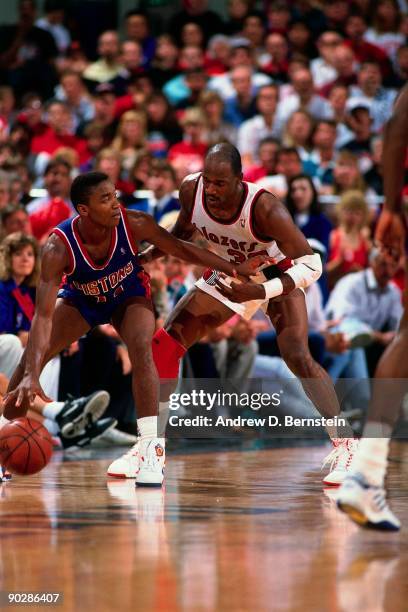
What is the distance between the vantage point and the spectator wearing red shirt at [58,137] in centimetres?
1116

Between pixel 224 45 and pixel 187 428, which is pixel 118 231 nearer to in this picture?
pixel 187 428

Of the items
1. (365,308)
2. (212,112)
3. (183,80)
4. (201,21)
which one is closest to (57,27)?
(201,21)

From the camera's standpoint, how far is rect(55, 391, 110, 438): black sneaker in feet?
23.7

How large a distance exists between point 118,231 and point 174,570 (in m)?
2.52

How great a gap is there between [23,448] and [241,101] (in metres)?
7.60

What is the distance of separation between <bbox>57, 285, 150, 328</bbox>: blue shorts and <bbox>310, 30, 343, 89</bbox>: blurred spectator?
7853mm

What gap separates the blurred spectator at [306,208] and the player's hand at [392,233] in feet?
17.3

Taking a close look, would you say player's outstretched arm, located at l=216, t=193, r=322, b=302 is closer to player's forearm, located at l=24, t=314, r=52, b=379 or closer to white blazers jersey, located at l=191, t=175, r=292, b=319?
white blazers jersey, located at l=191, t=175, r=292, b=319

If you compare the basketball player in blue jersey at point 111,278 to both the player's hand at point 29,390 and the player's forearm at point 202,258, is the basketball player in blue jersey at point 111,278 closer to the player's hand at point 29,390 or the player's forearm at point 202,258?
the player's forearm at point 202,258

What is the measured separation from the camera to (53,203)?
360 inches

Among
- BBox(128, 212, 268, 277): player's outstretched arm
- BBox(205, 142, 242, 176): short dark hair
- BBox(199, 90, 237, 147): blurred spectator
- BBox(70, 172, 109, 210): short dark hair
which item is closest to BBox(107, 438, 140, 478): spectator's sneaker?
BBox(128, 212, 268, 277): player's outstretched arm

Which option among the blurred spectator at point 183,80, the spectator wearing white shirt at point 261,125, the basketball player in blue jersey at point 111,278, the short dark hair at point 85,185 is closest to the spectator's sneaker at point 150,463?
the basketball player in blue jersey at point 111,278

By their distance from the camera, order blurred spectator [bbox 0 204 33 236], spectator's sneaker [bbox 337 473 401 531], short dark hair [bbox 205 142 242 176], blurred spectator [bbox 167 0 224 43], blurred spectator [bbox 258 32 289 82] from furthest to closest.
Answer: blurred spectator [bbox 167 0 224 43]
blurred spectator [bbox 258 32 289 82]
blurred spectator [bbox 0 204 33 236]
short dark hair [bbox 205 142 242 176]
spectator's sneaker [bbox 337 473 401 531]

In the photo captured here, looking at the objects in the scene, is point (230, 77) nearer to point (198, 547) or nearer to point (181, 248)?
point (181, 248)
